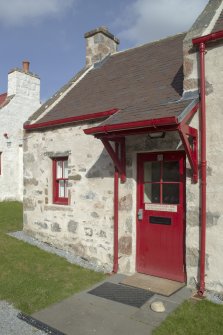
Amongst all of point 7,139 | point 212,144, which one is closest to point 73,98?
point 212,144

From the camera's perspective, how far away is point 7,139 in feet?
56.8

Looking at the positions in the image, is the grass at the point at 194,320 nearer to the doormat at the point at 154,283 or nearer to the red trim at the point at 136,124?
the doormat at the point at 154,283

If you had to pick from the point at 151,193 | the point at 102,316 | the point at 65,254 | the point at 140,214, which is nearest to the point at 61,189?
the point at 65,254

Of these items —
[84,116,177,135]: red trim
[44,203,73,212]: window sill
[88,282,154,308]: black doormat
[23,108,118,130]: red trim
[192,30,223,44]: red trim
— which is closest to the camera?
[84,116,177,135]: red trim

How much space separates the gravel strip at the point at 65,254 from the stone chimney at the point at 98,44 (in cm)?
595

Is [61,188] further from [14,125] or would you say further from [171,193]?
[14,125]

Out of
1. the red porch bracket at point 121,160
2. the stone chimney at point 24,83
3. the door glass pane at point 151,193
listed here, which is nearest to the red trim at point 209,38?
the red porch bracket at point 121,160

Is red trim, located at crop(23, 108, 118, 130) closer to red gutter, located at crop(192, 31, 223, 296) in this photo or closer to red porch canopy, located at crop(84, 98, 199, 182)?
red porch canopy, located at crop(84, 98, 199, 182)

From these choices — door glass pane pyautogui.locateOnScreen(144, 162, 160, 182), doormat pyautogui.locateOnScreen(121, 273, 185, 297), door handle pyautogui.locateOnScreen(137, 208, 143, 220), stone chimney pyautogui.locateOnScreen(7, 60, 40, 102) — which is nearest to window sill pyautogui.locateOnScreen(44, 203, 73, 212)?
door handle pyautogui.locateOnScreen(137, 208, 143, 220)

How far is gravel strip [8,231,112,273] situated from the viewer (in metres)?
6.96

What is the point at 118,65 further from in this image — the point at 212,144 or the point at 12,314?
the point at 12,314

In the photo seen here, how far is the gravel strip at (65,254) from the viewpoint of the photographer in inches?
274

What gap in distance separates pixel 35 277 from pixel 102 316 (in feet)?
6.91

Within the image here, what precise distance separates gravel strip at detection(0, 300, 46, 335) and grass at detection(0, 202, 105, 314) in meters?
0.16
